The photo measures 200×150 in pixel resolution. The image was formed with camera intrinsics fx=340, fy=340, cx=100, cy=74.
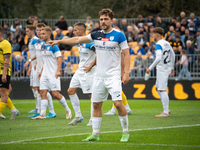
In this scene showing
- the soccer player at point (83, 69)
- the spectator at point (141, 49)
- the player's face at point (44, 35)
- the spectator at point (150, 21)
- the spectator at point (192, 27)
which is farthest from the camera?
the spectator at point (150, 21)

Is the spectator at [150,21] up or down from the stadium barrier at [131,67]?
up

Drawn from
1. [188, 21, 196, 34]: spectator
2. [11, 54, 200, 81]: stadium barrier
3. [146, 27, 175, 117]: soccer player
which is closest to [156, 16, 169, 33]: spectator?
[188, 21, 196, 34]: spectator

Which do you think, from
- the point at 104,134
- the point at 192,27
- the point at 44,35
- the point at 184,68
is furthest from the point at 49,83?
the point at 192,27

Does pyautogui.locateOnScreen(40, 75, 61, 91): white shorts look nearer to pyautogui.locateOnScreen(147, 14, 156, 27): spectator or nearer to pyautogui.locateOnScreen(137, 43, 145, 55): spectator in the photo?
pyautogui.locateOnScreen(137, 43, 145, 55): spectator

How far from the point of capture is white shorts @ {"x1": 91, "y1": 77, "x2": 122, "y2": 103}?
6152 mm

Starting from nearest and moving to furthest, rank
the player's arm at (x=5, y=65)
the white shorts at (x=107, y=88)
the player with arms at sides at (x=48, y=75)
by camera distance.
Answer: the white shorts at (x=107, y=88)
the player's arm at (x=5, y=65)
the player with arms at sides at (x=48, y=75)

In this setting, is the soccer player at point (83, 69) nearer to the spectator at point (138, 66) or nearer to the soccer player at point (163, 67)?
the soccer player at point (163, 67)

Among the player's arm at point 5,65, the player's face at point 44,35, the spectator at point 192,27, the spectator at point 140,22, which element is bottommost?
the player's arm at point 5,65

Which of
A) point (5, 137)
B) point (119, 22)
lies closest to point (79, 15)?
point (119, 22)

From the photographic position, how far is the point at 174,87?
1638 cm

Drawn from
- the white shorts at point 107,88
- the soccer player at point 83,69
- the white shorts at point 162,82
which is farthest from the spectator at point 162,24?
the white shorts at point 107,88

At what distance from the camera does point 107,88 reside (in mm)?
6258

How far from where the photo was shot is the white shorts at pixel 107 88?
6.15 metres

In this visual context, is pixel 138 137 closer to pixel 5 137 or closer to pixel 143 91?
pixel 5 137
